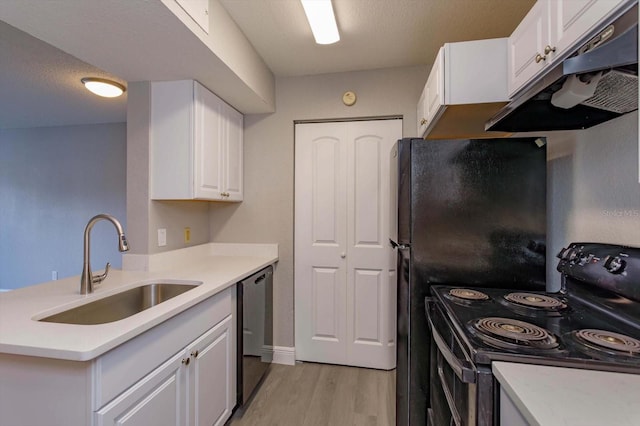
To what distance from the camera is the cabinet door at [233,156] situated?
2264 millimetres

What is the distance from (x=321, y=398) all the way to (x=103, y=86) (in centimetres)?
309

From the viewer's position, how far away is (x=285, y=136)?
252cm

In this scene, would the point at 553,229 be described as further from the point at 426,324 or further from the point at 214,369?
the point at 214,369

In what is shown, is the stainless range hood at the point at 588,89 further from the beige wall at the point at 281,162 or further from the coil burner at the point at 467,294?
the beige wall at the point at 281,162

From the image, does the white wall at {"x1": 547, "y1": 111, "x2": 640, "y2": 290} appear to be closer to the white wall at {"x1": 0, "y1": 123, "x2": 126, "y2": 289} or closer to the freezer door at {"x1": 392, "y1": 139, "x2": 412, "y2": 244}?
the freezer door at {"x1": 392, "y1": 139, "x2": 412, "y2": 244}

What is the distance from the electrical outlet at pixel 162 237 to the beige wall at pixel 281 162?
605mm

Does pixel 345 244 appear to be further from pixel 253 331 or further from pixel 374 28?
pixel 374 28

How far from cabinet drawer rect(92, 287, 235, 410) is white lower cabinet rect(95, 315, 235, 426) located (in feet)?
0.11

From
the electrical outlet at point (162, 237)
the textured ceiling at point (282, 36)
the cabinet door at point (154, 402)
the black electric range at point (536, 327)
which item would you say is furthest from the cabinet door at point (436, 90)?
the electrical outlet at point (162, 237)

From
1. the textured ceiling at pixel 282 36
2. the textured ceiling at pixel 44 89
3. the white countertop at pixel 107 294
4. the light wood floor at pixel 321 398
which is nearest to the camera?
the white countertop at pixel 107 294

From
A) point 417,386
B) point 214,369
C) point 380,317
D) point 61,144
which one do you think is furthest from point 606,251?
point 61,144

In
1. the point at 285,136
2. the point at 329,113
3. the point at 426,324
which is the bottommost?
the point at 426,324

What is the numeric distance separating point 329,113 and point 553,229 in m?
1.76

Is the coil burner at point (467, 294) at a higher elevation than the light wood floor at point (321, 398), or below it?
higher
